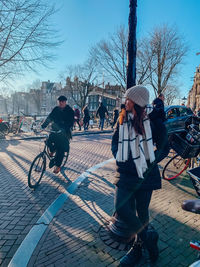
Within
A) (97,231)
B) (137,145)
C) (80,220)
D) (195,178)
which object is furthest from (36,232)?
(195,178)

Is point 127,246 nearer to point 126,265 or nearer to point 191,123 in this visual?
point 126,265

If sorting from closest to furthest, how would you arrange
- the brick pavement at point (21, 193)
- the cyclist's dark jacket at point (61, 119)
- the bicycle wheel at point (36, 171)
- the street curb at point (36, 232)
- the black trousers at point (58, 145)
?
1. the street curb at point (36, 232)
2. the brick pavement at point (21, 193)
3. the bicycle wheel at point (36, 171)
4. the black trousers at point (58, 145)
5. the cyclist's dark jacket at point (61, 119)

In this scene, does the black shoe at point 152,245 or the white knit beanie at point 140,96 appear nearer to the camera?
the white knit beanie at point 140,96

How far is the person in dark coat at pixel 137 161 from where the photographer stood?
203 cm

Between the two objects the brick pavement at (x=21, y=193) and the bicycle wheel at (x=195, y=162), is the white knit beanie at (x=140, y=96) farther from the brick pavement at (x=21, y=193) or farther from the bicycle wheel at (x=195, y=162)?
the bicycle wheel at (x=195, y=162)

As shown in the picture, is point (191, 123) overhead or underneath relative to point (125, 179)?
overhead

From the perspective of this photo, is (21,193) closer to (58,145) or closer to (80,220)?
(58,145)

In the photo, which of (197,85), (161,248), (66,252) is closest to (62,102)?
(66,252)

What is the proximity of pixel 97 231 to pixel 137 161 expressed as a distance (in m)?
1.43

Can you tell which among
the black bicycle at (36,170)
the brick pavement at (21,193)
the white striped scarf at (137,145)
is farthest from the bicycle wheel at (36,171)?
the white striped scarf at (137,145)

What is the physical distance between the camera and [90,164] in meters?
6.11

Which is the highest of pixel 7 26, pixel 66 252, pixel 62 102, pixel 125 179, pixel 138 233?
pixel 7 26

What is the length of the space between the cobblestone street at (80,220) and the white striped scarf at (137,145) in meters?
1.22

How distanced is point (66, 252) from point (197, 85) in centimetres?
5608
